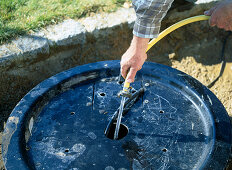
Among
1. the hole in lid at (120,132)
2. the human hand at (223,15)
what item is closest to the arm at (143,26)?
the hole in lid at (120,132)

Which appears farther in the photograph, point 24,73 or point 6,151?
point 24,73

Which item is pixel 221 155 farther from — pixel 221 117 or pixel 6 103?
pixel 6 103

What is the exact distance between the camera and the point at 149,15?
1.37 meters

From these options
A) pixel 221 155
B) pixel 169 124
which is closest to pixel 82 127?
pixel 169 124

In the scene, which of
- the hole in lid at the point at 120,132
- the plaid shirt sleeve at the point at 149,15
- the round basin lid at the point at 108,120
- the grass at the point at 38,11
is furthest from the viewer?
the grass at the point at 38,11

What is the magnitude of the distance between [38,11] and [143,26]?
1698 mm

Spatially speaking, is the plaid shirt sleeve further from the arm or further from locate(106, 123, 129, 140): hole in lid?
locate(106, 123, 129, 140): hole in lid

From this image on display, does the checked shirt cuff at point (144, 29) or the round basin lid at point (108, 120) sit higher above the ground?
the checked shirt cuff at point (144, 29)

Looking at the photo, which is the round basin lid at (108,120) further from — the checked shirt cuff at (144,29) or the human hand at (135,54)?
the checked shirt cuff at (144,29)

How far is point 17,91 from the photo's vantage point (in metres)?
2.51

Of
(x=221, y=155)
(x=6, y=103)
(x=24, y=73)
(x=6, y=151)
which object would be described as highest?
(x=221, y=155)

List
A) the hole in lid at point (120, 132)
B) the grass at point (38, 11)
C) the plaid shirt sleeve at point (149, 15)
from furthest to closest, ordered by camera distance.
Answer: the grass at point (38, 11), the hole in lid at point (120, 132), the plaid shirt sleeve at point (149, 15)

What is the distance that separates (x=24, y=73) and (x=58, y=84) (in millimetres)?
667

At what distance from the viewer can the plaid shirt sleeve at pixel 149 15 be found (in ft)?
4.37
